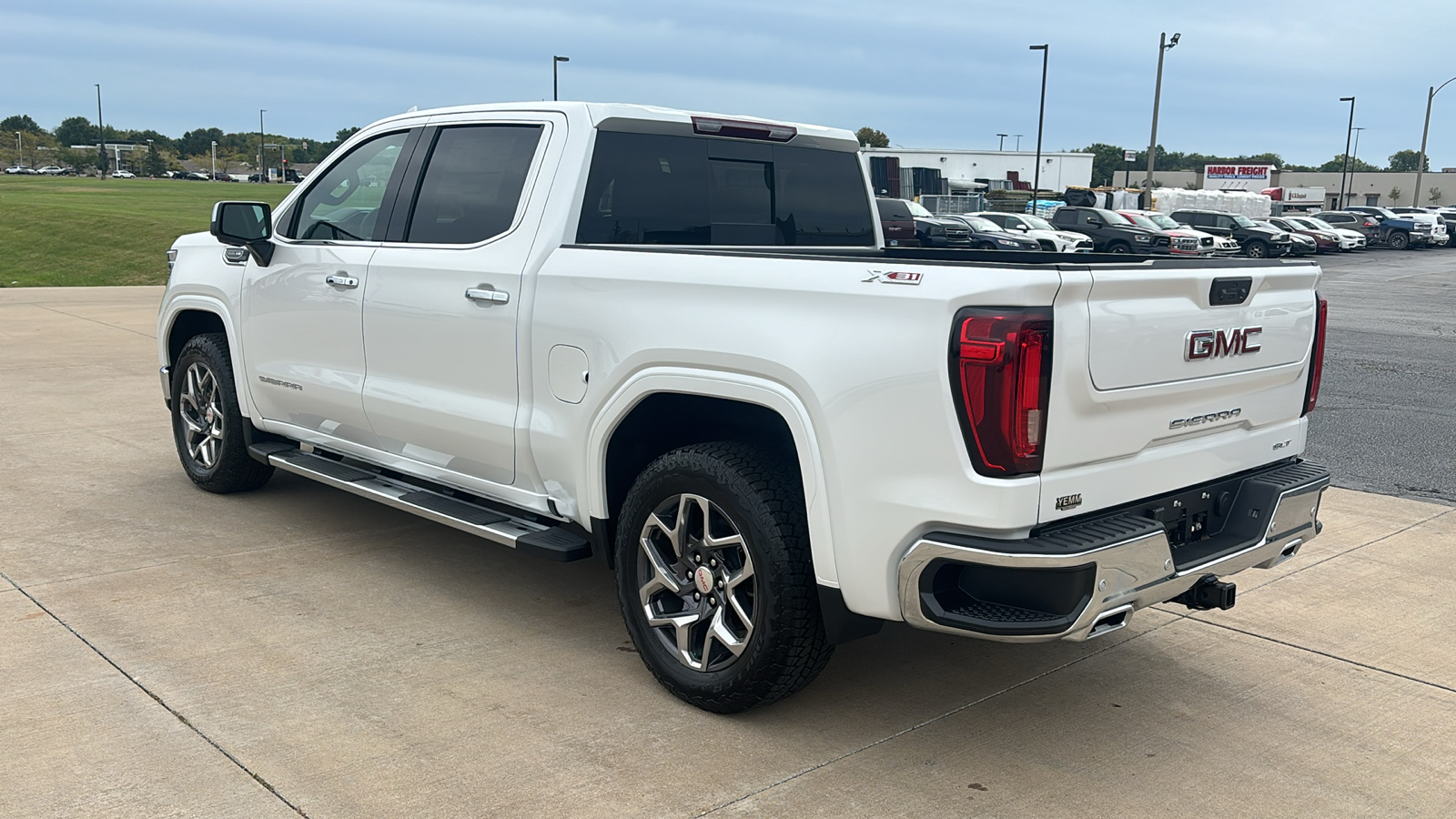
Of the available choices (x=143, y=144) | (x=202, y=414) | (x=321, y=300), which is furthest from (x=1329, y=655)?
(x=143, y=144)

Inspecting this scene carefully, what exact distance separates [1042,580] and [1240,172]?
9258cm

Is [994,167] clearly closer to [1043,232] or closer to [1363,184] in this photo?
[1363,184]

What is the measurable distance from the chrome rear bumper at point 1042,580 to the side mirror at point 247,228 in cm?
374

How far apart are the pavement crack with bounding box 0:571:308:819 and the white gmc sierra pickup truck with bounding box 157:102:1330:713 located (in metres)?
1.18

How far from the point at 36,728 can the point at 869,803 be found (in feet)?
8.20

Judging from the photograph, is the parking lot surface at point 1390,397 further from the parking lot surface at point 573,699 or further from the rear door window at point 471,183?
the rear door window at point 471,183

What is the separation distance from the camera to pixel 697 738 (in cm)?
381

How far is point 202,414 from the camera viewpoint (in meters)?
6.58

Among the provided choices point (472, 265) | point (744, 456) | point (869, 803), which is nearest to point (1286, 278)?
point (744, 456)

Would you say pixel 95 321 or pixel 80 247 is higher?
pixel 80 247

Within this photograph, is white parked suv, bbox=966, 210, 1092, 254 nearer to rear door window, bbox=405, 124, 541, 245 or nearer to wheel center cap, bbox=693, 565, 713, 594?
rear door window, bbox=405, 124, 541, 245

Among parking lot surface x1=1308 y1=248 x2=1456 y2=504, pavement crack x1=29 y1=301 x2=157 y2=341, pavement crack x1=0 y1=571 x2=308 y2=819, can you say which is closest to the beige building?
parking lot surface x1=1308 y1=248 x2=1456 y2=504

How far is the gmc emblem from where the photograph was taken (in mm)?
3576

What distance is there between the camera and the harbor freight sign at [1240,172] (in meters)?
85.0
